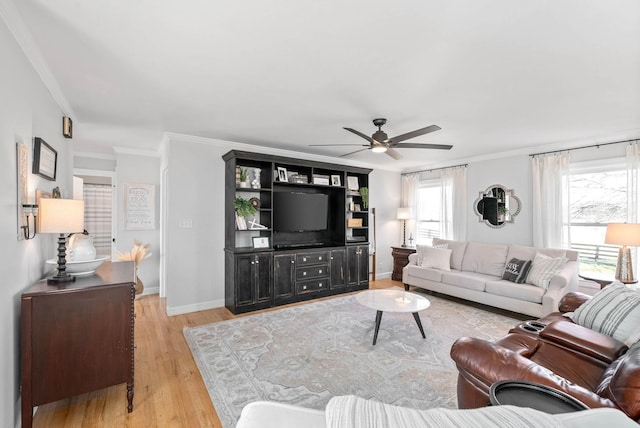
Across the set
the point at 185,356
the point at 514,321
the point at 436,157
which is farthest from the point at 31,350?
the point at 436,157

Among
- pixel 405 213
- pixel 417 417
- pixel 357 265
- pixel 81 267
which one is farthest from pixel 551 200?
pixel 81 267

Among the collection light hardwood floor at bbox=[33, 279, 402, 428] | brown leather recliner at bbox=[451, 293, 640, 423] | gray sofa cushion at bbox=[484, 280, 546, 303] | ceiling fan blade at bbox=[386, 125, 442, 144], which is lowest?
light hardwood floor at bbox=[33, 279, 402, 428]

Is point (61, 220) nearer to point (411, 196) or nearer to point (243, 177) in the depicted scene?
point (243, 177)

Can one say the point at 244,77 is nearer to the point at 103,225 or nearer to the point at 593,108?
the point at 593,108

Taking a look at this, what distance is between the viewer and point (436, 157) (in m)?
5.52

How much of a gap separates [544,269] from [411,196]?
3053 mm

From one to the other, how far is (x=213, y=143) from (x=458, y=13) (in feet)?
11.9

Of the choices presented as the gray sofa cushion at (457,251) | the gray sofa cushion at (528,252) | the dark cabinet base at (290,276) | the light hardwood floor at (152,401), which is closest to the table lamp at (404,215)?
the gray sofa cushion at (457,251)

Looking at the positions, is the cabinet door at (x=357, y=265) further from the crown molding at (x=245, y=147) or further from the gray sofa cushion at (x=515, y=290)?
the gray sofa cushion at (x=515, y=290)

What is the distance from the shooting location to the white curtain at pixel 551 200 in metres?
4.34

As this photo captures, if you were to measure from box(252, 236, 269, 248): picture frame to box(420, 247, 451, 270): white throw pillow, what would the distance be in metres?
2.74

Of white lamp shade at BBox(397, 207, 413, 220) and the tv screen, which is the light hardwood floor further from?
white lamp shade at BBox(397, 207, 413, 220)

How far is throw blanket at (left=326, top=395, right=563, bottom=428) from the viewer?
2.09ft

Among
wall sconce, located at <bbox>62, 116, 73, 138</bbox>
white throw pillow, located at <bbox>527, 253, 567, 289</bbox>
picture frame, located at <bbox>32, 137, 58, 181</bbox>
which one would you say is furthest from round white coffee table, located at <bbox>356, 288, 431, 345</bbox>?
wall sconce, located at <bbox>62, 116, 73, 138</bbox>
